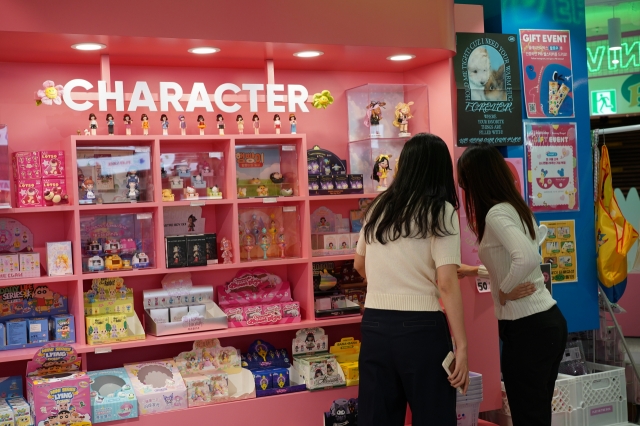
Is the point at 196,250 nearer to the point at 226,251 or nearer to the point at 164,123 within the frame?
the point at 226,251

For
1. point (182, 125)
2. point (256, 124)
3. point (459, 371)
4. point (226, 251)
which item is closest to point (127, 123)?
point (182, 125)

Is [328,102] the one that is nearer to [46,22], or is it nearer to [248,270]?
[248,270]

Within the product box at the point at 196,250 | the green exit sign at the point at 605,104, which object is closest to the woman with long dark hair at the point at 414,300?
the product box at the point at 196,250

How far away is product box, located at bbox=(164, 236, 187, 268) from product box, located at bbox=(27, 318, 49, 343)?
0.76 meters

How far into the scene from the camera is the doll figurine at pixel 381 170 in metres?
4.82

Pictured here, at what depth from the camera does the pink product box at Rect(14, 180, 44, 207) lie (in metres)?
4.06

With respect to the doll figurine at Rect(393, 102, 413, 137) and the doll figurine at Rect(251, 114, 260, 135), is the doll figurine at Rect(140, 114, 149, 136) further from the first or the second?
the doll figurine at Rect(393, 102, 413, 137)

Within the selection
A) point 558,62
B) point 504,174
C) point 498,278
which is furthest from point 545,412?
point 558,62

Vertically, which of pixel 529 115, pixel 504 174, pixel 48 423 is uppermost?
pixel 529 115

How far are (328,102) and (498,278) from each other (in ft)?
5.85

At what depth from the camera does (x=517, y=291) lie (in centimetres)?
329

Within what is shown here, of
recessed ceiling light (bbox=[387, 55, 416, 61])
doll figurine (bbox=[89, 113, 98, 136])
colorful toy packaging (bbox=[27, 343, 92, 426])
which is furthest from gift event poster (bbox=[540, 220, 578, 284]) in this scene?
colorful toy packaging (bbox=[27, 343, 92, 426])

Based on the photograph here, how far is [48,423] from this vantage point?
3.75 meters

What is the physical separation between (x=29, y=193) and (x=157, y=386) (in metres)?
1.32
